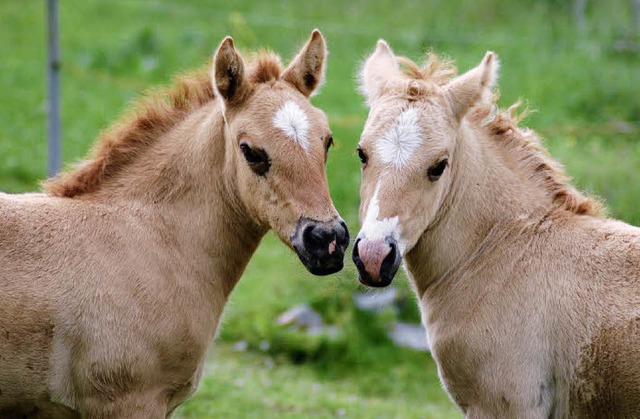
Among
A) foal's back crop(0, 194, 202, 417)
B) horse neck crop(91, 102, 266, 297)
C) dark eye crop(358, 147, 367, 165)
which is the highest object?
dark eye crop(358, 147, 367, 165)

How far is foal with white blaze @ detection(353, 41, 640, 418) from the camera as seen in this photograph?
491 cm

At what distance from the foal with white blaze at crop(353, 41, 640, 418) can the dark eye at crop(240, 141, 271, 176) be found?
0.58 meters

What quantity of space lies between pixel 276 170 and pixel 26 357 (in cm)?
170

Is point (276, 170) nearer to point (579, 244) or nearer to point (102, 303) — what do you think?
point (102, 303)

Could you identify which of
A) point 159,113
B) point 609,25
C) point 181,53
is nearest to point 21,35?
point 181,53

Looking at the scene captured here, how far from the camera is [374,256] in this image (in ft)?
15.9

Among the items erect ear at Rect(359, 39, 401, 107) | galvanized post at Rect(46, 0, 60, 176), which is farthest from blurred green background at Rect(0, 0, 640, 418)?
erect ear at Rect(359, 39, 401, 107)

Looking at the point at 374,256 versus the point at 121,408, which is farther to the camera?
the point at 121,408

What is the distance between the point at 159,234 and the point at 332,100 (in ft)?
28.3

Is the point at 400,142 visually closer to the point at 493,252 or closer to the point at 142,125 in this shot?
the point at 493,252

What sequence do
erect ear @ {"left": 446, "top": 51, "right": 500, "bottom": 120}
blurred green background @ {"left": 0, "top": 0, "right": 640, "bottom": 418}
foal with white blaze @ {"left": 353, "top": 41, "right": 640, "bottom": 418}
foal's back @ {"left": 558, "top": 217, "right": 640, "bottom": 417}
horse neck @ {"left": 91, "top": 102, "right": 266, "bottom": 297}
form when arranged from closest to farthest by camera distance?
foal's back @ {"left": 558, "top": 217, "right": 640, "bottom": 417} < foal with white blaze @ {"left": 353, "top": 41, "right": 640, "bottom": 418} < erect ear @ {"left": 446, "top": 51, "right": 500, "bottom": 120} < horse neck @ {"left": 91, "top": 102, "right": 266, "bottom": 297} < blurred green background @ {"left": 0, "top": 0, "right": 640, "bottom": 418}

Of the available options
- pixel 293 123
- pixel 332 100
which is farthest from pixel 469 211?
pixel 332 100

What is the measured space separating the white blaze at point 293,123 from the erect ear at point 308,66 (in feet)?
1.13

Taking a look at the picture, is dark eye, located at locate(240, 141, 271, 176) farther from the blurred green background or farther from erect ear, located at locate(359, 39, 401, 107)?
the blurred green background
